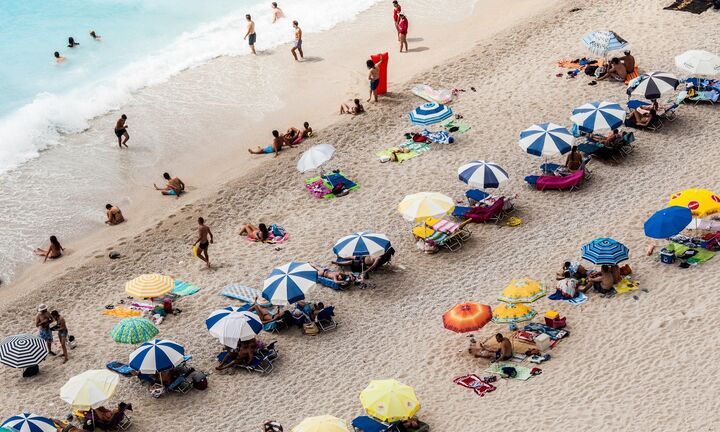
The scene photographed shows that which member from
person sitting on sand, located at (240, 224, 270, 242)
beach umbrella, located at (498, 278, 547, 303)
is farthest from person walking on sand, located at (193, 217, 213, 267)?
beach umbrella, located at (498, 278, 547, 303)

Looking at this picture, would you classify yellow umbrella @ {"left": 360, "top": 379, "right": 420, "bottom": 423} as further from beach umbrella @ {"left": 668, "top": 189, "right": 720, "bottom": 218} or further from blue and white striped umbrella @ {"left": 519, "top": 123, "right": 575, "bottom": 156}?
blue and white striped umbrella @ {"left": 519, "top": 123, "right": 575, "bottom": 156}

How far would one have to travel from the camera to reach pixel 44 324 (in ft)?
63.6

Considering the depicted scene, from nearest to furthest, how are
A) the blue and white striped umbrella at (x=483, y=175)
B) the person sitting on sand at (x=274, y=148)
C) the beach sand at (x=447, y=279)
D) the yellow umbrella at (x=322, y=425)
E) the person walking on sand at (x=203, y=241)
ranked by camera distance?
the yellow umbrella at (x=322, y=425) < the beach sand at (x=447, y=279) < the person walking on sand at (x=203, y=241) < the blue and white striped umbrella at (x=483, y=175) < the person sitting on sand at (x=274, y=148)

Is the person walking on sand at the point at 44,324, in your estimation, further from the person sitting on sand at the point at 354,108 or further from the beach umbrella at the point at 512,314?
the person sitting on sand at the point at 354,108

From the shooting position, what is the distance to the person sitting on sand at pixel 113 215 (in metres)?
24.1

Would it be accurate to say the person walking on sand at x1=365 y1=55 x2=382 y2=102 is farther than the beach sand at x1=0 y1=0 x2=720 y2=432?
Yes

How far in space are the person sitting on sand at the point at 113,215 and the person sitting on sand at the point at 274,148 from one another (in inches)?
161

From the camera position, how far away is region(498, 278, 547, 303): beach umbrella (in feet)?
60.1

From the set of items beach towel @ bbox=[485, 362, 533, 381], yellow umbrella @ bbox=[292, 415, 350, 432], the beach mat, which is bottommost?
beach towel @ bbox=[485, 362, 533, 381]

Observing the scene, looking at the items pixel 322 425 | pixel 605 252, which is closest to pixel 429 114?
pixel 605 252

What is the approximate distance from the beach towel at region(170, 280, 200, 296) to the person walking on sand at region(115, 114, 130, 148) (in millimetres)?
7365

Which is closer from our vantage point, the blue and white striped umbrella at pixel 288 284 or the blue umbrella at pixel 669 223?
the blue umbrella at pixel 669 223

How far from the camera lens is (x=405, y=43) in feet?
102

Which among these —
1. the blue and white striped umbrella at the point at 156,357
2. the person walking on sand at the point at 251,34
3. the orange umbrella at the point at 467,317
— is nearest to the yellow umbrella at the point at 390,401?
the orange umbrella at the point at 467,317
